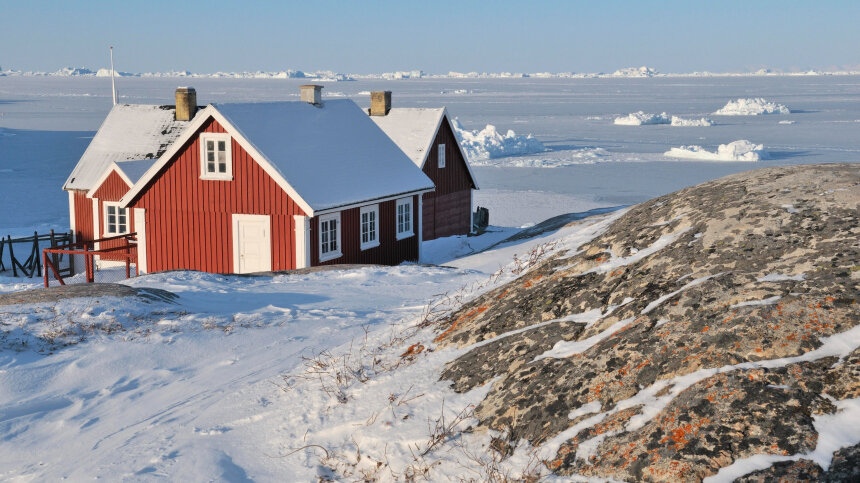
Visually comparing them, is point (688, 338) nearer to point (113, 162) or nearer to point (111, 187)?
point (113, 162)

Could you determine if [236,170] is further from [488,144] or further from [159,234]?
[488,144]

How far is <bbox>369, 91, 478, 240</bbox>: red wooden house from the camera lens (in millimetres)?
29062

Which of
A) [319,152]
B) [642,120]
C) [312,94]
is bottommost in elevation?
[319,152]

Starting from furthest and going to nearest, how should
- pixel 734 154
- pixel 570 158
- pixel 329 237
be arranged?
pixel 570 158
pixel 734 154
pixel 329 237

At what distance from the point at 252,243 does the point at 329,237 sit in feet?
6.75

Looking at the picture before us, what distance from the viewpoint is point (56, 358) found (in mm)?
8023

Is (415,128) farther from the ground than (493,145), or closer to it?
farther from the ground

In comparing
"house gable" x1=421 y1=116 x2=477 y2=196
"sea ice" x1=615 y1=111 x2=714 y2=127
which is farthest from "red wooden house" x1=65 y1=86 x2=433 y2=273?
"sea ice" x1=615 y1=111 x2=714 y2=127

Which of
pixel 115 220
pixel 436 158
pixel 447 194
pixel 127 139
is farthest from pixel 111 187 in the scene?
pixel 447 194

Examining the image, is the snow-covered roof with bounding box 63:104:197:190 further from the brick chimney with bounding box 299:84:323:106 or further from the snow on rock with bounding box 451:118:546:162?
the snow on rock with bounding box 451:118:546:162

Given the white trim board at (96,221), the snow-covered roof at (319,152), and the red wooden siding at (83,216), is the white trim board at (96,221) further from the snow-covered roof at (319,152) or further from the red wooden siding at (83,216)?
the snow-covered roof at (319,152)

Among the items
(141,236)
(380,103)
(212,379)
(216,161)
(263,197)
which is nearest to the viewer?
(212,379)

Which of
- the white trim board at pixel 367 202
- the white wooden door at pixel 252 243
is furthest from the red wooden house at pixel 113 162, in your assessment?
the white trim board at pixel 367 202

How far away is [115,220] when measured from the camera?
26469 mm
